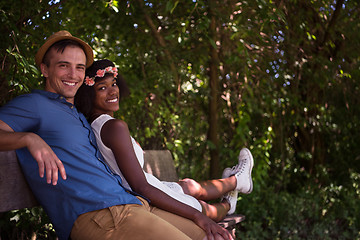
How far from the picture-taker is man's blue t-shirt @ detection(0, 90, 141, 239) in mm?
1971

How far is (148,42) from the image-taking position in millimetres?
4938

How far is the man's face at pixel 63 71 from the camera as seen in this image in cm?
227

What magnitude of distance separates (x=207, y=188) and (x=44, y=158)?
1.54m

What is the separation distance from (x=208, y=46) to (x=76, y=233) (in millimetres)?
3599

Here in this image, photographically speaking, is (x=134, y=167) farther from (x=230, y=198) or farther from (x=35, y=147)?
(x=230, y=198)

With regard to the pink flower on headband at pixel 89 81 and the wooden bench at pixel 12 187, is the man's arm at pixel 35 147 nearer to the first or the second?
the wooden bench at pixel 12 187

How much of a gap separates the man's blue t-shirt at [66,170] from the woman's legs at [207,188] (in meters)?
0.89

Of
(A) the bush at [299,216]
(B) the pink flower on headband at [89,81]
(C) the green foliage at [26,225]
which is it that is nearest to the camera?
(B) the pink flower on headband at [89,81]

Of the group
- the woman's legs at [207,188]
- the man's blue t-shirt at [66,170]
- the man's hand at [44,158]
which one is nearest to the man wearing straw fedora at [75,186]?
the man's blue t-shirt at [66,170]

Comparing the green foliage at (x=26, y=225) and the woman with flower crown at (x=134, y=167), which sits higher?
the woman with flower crown at (x=134, y=167)

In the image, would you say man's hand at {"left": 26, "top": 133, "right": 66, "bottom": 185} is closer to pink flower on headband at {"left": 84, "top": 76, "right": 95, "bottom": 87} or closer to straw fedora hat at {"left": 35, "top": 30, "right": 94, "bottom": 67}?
straw fedora hat at {"left": 35, "top": 30, "right": 94, "bottom": 67}

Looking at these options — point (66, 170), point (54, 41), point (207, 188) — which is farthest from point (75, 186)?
point (207, 188)

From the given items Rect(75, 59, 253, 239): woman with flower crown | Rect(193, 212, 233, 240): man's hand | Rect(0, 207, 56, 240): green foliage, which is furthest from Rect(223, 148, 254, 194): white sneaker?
Rect(0, 207, 56, 240): green foliage

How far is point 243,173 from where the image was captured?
335 cm
